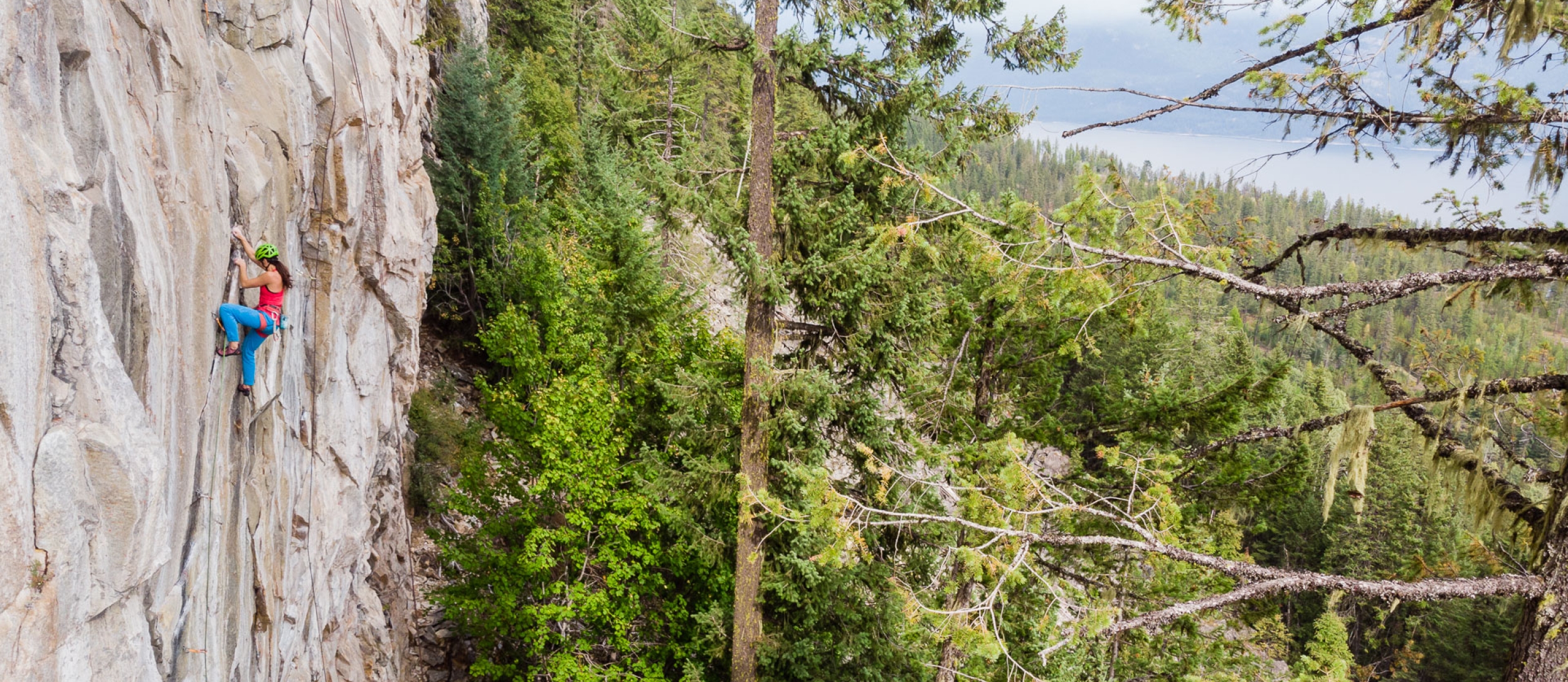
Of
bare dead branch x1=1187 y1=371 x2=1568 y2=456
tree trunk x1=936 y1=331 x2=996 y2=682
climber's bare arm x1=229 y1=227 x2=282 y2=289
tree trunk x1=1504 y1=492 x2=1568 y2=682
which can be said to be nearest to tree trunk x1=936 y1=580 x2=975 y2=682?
tree trunk x1=936 y1=331 x2=996 y2=682

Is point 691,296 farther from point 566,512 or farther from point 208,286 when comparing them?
point 208,286

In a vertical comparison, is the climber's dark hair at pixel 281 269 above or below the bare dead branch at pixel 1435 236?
below

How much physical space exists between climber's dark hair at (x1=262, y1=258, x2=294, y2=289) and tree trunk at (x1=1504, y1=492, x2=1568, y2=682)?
8450mm

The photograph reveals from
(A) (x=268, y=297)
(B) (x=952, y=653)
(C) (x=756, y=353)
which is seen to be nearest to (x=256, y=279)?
(A) (x=268, y=297)

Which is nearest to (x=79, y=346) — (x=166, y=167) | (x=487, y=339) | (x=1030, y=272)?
(x=166, y=167)

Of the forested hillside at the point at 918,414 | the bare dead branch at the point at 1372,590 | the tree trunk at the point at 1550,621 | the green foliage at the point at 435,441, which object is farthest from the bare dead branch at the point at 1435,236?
the green foliage at the point at 435,441

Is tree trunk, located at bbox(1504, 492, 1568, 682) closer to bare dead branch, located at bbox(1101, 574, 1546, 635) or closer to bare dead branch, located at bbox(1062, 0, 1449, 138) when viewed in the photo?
bare dead branch, located at bbox(1101, 574, 1546, 635)

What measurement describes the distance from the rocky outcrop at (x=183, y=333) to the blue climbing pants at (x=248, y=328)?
0.33ft

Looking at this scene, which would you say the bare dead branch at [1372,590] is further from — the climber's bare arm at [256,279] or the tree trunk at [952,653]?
the climber's bare arm at [256,279]

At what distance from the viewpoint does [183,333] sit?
5062 millimetres

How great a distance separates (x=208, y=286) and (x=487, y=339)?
7.36 meters

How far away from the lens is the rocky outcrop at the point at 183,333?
3.76m

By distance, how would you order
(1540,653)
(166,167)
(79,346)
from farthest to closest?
(166,167)
(1540,653)
(79,346)

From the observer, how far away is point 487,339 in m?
12.7
